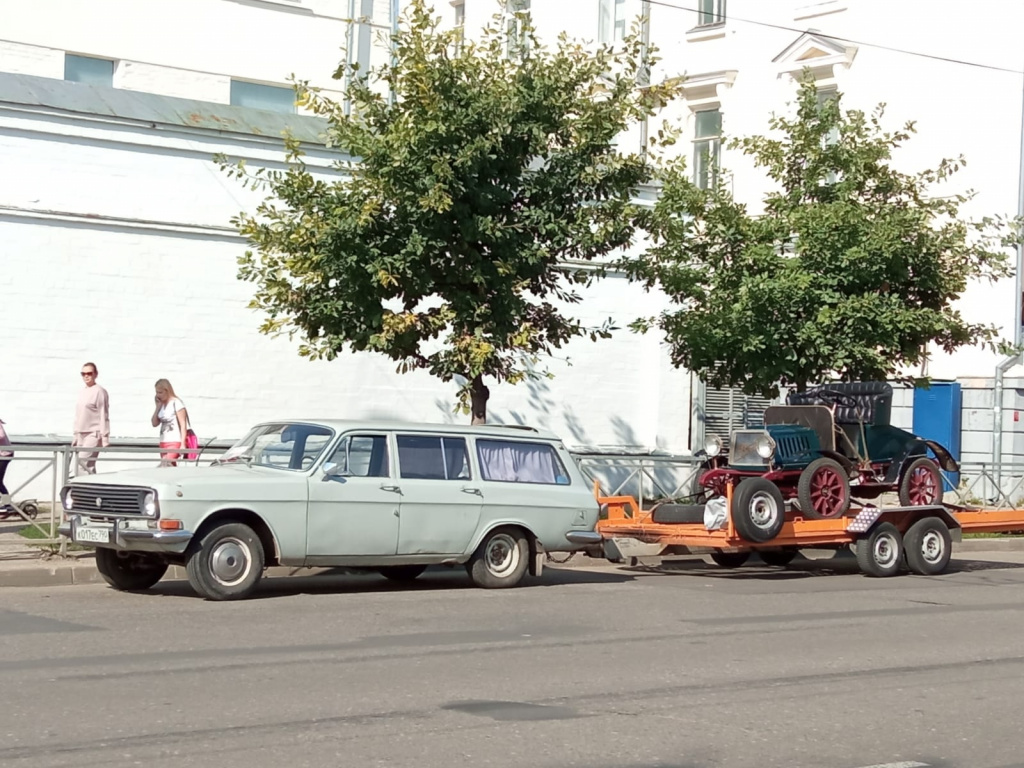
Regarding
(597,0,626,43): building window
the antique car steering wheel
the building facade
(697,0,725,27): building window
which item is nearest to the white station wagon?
the antique car steering wheel

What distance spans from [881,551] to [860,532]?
1.71ft

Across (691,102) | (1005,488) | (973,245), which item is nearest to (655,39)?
→ (691,102)

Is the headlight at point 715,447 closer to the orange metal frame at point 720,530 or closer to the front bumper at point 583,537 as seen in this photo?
the orange metal frame at point 720,530

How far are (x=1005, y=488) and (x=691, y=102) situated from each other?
1212cm

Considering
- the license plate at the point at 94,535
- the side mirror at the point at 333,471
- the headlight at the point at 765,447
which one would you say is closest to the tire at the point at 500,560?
the side mirror at the point at 333,471

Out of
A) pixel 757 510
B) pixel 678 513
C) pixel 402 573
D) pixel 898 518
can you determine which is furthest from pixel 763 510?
pixel 402 573

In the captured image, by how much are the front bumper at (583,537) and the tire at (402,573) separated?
4.89ft

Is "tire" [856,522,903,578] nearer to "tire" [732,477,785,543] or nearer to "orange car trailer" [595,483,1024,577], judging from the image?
"orange car trailer" [595,483,1024,577]

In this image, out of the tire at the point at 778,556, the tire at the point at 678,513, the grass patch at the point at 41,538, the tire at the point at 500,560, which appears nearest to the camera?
the tire at the point at 500,560

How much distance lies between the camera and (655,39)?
113 ft

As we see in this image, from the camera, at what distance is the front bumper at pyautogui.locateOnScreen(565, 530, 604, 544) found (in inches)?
579

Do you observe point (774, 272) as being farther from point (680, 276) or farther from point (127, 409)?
point (127, 409)

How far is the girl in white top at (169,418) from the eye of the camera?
679 inches

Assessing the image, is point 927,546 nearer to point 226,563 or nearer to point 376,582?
point 376,582
